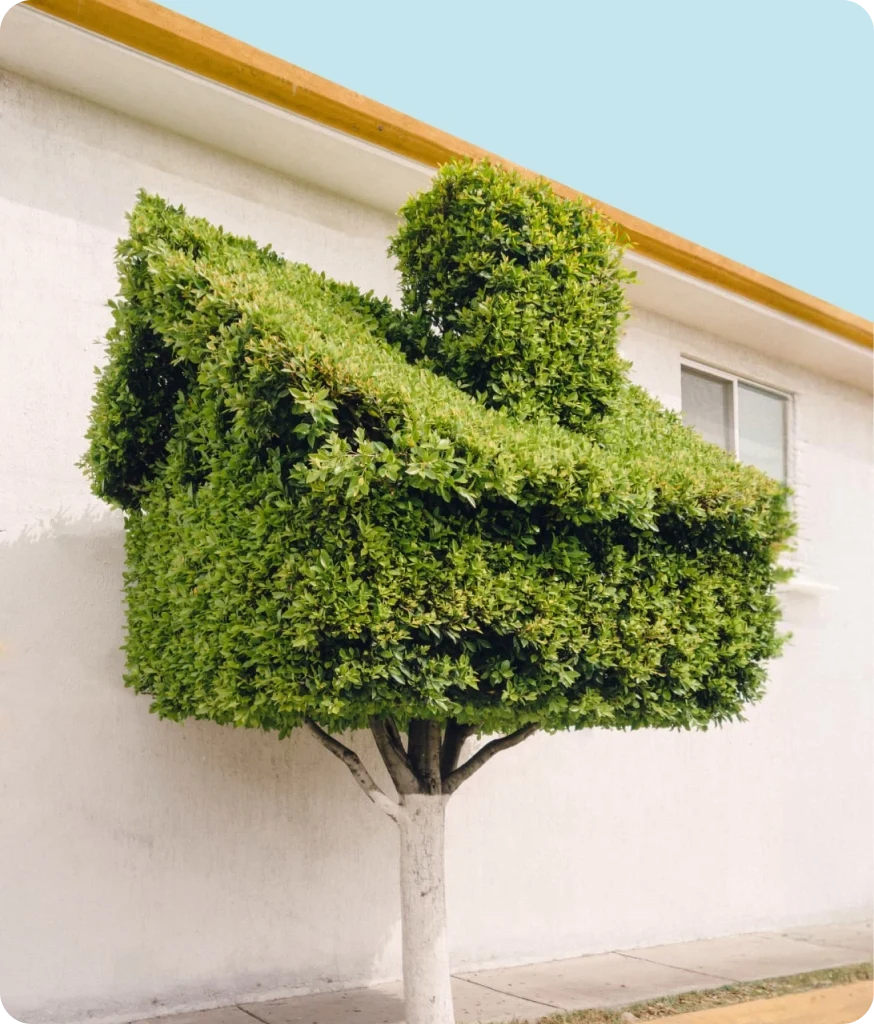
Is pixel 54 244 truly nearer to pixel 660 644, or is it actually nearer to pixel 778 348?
pixel 660 644

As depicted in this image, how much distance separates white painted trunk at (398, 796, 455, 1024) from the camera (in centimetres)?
543

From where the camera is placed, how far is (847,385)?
37.1 ft

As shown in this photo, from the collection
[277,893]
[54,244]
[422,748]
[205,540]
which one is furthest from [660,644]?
[54,244]

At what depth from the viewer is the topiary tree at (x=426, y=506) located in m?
4.58

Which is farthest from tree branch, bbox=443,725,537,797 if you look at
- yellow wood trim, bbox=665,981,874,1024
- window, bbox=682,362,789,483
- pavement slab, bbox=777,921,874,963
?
window, bbox=682,362,789,483

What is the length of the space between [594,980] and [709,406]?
5.01 m

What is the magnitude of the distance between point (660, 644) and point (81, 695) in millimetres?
3114

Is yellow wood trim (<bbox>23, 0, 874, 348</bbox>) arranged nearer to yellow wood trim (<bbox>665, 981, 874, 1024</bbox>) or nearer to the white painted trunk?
the white painted trunk

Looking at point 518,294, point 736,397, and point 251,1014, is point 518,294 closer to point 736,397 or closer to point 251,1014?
point 251,1014

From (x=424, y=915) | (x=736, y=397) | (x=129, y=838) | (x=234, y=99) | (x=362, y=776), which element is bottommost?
(x=424, y=915)

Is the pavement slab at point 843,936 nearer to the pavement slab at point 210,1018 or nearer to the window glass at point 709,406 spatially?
the window glass at point 709,406

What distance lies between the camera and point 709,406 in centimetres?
1007

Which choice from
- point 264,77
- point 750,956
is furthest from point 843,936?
point 264,77

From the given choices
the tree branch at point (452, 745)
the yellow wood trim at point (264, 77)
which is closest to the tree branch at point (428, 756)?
the tree branch at point (452, 745)
